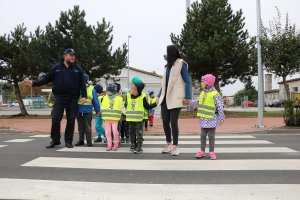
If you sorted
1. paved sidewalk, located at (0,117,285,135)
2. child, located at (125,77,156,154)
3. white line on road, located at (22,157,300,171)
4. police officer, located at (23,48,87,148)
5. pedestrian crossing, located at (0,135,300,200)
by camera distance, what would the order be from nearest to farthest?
pedestrian crossing, located at (0,135,300,200)
white line on road, located at (22,157,300,171)
child, located at (125,77,156,154)
police officer, located at (23,48,87,148)
paved sidewalk, located at (0,117,285,135)

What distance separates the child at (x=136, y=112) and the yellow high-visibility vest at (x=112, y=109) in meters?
0.44

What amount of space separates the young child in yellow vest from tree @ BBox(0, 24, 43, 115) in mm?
16329

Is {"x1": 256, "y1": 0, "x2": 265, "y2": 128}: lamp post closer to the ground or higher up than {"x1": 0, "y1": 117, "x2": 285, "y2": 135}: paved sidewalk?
higher up

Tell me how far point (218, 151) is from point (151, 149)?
1333 mm

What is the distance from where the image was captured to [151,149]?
314 inches

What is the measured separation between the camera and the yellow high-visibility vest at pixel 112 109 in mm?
7949

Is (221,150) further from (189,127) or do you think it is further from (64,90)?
(189,127)

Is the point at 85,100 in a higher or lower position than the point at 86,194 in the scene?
higher

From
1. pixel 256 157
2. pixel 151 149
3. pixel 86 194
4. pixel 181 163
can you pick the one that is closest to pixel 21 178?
pixel 86 194

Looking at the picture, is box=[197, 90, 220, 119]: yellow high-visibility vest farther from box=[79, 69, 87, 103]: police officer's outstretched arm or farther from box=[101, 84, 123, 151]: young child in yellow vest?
box=[79, 69, 87, 103]: police officer's outstretched arm

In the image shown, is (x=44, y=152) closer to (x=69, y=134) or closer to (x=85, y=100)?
(x=69, y=134)

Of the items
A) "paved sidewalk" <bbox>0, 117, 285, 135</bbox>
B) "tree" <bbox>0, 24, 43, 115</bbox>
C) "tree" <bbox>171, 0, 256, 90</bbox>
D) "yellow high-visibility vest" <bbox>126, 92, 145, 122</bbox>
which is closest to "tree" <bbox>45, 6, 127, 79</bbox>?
"tree" <bbox>0, 24, 43, 115</bbox>

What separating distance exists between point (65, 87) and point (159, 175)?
334cm

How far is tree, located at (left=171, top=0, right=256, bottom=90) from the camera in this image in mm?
24203
